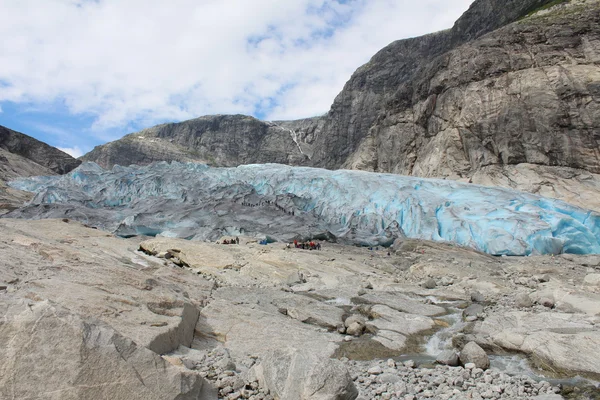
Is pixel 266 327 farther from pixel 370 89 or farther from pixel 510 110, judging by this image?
pixel 370 89

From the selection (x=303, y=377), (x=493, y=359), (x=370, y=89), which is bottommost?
(x=493, y=359)

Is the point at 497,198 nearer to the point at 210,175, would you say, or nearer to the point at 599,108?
the point at 599,108

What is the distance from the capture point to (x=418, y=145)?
5044cm

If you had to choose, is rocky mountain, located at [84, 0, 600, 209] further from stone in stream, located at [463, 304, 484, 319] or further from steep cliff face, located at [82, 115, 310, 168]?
steep cliff face, located at [82, 115, 310, 168]

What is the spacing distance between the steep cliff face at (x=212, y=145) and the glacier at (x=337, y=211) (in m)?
71.9

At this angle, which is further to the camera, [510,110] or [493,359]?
[510,110]

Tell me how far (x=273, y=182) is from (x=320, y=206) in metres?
6.98

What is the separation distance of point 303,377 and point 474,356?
3661mm

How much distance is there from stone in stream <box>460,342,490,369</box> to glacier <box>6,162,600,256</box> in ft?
54.3

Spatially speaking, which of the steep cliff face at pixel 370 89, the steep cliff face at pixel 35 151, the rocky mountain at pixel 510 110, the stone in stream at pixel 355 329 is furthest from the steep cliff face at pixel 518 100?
the steep cliff face at pixel 35 151

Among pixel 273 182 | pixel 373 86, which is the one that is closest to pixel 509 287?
pixel 273 182

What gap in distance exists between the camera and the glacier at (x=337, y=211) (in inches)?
942

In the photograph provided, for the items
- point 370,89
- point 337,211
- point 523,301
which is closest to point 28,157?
point 337,211

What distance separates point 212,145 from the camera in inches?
4729
